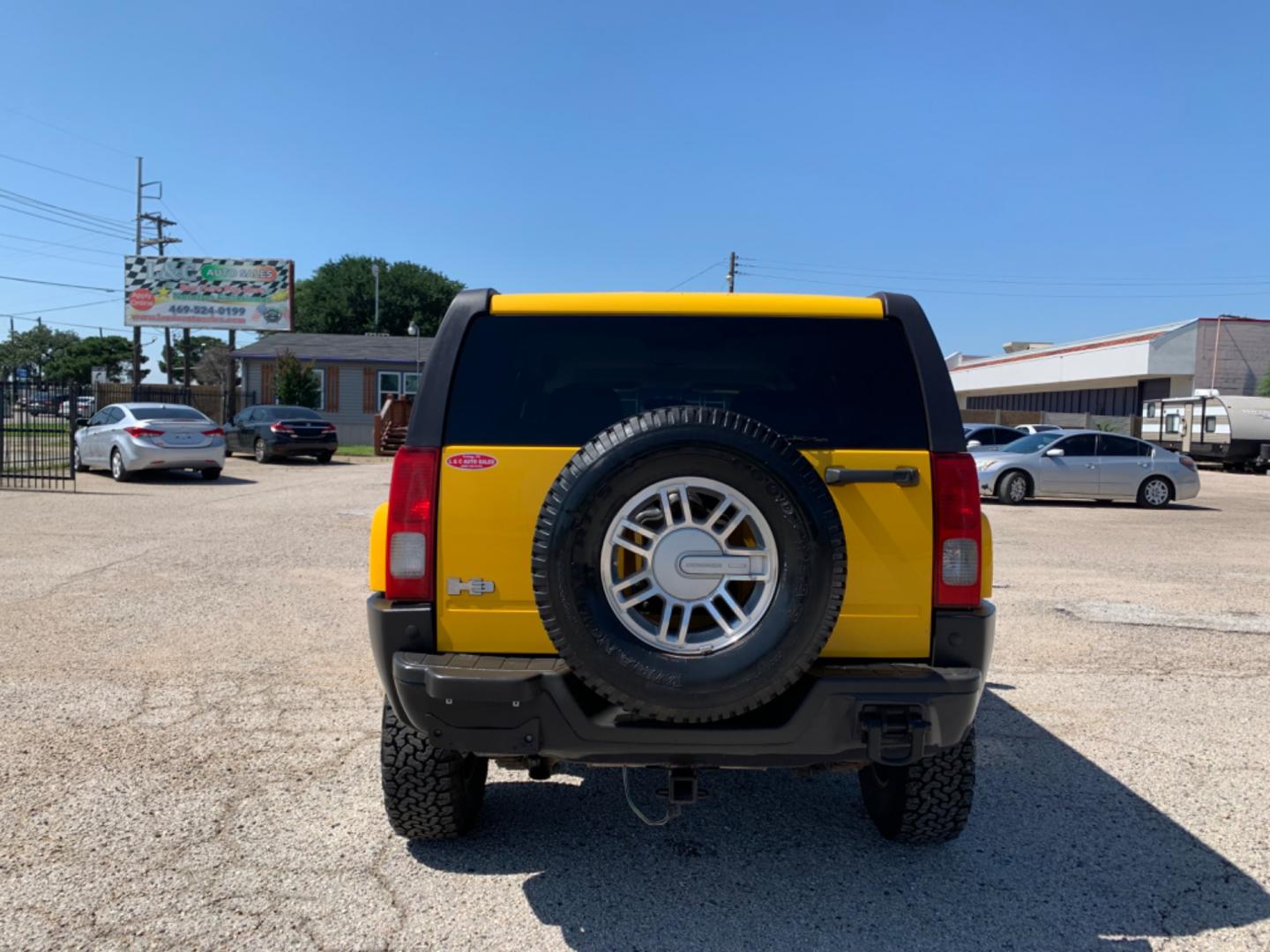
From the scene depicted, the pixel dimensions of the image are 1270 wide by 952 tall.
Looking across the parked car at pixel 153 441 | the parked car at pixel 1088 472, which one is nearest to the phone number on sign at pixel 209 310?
the parked car at pixel 153 441

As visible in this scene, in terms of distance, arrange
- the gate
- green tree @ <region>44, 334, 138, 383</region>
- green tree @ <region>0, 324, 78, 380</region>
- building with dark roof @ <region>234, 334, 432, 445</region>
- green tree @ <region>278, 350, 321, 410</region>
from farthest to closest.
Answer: green tree @ <region>0, 324, 78, 380</region> < green tree @ <region>44, 334, 138, 383</region> < building with dark roof @ <region>234, 334, 432, 445</region> < green tree @ <region>278, 350, 321, 410</region> < the gate

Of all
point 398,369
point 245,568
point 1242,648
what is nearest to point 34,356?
point 398,369

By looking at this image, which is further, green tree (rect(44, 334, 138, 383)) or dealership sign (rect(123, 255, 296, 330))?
green tree (rect(44, 334, 138, 383))

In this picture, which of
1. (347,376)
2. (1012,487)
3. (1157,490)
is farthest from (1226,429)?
(347,376)

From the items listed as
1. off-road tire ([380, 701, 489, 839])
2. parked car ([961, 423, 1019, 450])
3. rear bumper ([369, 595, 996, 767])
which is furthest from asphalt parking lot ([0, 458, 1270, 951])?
parked car ([961, 423, 1019, 450])

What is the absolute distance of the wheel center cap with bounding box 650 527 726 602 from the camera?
8.74ft

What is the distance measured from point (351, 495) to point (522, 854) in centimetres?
1328

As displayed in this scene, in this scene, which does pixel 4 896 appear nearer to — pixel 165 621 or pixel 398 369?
pixel 165 621

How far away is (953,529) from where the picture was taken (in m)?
2.92

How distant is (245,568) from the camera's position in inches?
347

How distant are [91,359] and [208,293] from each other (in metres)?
58.2

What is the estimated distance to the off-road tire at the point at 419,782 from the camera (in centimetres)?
321

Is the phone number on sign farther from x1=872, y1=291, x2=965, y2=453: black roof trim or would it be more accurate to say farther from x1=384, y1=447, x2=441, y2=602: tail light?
x1=872, y1=291, x2=965, y2=453: black roof trim

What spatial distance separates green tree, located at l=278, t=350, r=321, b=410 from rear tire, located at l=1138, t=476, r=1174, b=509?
28374 mm
